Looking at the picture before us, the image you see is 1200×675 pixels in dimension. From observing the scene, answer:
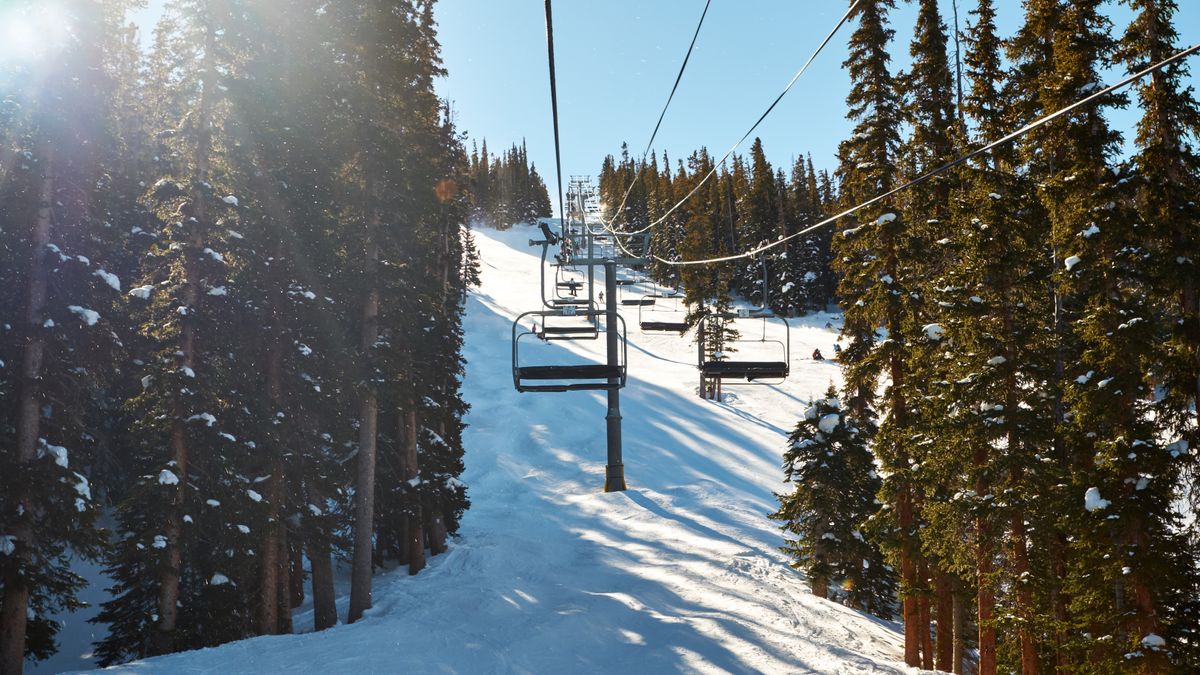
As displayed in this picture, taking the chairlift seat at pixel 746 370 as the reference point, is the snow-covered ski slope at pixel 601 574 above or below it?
below

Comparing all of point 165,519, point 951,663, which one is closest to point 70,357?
point 165,519

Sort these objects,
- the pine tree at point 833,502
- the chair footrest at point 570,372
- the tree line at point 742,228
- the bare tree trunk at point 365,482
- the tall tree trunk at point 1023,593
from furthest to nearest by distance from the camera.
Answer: the tree line at point 742,228
the pine tree at point 833,502
the bare tree trunk at point 365,482
the chair footrest at point 570,372
the tall tree trunk at point 1023,593

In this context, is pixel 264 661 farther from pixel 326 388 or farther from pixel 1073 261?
pixel 1073 261

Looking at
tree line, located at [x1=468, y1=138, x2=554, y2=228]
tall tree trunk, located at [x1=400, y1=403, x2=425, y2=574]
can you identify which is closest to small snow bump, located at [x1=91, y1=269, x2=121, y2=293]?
tall tree trunk, located at [x1=400, y1=403, x2=425, y2=574]

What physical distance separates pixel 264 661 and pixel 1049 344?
52.1 ft

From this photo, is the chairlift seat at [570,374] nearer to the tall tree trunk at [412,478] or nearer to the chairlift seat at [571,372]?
the chairlift seat at [571,372]

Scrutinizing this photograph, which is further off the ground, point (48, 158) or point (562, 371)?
point (48, 158)

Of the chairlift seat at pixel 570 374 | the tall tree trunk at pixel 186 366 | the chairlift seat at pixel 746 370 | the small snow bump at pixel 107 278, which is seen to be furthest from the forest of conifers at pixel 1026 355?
the small snow bump at pixel 107 278

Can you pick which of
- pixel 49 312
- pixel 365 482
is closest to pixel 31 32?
pixel 49 312

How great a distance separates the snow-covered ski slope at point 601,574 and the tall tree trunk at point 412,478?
603 millimetres

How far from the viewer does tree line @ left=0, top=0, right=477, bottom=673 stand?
14352 millimetres

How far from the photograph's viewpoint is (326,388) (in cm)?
1814

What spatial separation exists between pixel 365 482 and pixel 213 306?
546 cm

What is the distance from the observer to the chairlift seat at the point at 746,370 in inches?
775
